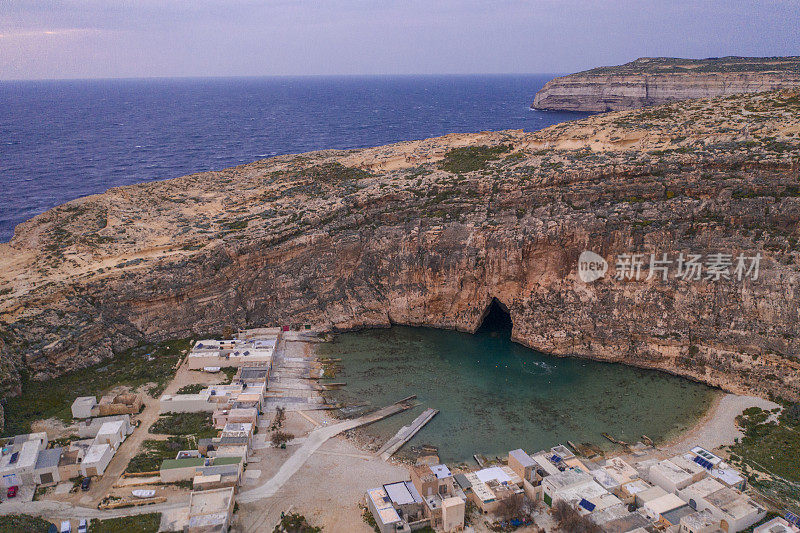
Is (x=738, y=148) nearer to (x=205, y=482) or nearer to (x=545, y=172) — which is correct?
(x=545, y=172)

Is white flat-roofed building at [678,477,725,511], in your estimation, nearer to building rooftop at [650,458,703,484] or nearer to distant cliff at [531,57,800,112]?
building rooftop at [650,458,703,484]

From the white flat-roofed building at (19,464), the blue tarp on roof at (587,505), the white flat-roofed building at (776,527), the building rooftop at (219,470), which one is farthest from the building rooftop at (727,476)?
the white flat-roofed building at (19,464)

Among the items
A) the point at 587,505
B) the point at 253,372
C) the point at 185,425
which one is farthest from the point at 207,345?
the point at 587,505

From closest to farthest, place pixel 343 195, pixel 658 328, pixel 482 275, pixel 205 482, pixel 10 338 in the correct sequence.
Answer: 1. pixel 205 482
2. pixel 10 338
3. pixel 658 328
4. pixel 482 275
5. pixel 343 195

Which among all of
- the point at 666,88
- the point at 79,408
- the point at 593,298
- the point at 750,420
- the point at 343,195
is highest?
the point at 666,88

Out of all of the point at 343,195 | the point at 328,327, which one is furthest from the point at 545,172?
the point at 328,327

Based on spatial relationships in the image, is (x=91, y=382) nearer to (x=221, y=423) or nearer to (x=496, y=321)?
(x=221, y=423)

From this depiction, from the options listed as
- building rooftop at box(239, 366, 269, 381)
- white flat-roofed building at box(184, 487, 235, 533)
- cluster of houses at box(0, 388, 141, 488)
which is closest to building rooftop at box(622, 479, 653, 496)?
white flat-roofed building at box(184, 487, 235, 533)
